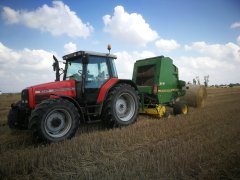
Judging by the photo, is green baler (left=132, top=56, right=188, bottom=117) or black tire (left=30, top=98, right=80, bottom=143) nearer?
black tire (left=30, top=98, right=80, bottom=143)

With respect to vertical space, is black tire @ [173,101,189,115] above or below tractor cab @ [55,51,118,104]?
below

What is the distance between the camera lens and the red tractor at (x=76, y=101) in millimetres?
5344

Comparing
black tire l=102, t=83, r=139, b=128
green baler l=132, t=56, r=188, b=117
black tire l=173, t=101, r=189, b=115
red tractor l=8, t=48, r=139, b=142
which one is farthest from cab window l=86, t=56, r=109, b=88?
black tire l=173, t=101, r=189, b=115

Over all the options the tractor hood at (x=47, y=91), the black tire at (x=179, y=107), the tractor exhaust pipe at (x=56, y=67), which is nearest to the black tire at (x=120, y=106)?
the tractor hood at (x=47, y=91)

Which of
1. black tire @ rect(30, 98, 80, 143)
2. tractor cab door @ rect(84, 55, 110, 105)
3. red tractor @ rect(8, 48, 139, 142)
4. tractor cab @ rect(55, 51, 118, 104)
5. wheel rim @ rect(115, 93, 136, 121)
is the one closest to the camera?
black tire @ rect(30, 98, 80, 143)

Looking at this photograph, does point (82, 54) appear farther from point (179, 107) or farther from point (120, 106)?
point (179, 107)

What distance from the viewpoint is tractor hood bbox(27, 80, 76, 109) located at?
18.6 ft

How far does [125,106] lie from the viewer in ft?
24.3

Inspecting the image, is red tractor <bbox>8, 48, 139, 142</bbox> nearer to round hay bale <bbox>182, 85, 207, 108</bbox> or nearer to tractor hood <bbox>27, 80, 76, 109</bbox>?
tractor hood <bbox>27, 80, 76, 109</bbox>

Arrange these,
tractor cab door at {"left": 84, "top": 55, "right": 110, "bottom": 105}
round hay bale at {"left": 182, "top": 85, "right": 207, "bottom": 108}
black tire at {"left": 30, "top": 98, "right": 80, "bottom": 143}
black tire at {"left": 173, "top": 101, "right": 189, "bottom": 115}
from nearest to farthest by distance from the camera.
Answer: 1. black tire at {"left": 30, "top": 98, "right": 80, "bottom": 143}
2. tractor cab door at {"left": 84, "top": 55, "right": 110, "bottom": 105}
3. black tire at {"left": 173, "top": 101, "right": 189, "bottom": 115}
4. round hay bale at {"left": 182, "top": 85, "right": 207, "bottom": 108}

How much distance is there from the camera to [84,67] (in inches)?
253

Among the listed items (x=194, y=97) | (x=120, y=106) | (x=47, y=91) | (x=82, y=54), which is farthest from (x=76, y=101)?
(x=194, y=97)

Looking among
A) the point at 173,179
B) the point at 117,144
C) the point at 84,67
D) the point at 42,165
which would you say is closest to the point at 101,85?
the point at 84,67

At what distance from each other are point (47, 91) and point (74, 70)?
46.0 inches
